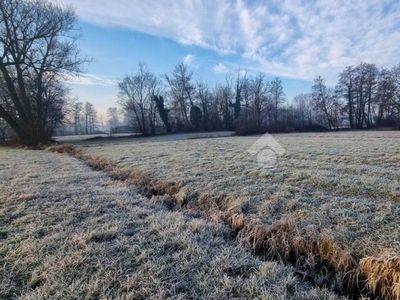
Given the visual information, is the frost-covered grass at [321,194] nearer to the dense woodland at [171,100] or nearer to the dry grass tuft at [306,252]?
the dry grass tuft at [306,252]

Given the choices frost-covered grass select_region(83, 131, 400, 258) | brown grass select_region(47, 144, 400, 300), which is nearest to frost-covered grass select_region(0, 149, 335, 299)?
brown grass select_region(47, 144, 400, 300)

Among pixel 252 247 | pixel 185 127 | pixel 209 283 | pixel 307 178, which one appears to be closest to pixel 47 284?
pixel 209 283

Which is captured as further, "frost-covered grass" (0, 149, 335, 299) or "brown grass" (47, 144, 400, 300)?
"brown grass" (47, 144, 400, 300)

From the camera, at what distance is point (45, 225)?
3.21 m

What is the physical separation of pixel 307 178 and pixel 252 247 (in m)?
3.27

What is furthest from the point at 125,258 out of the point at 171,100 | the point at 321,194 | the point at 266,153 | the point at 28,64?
the point at 171,100

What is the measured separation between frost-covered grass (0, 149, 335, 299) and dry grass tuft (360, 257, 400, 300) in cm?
56

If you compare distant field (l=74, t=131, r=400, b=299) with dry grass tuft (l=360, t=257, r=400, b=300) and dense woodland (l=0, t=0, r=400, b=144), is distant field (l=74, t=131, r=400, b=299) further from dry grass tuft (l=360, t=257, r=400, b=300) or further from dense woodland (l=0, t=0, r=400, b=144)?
dense woodland (l=0, t=0, r=400, b=144)

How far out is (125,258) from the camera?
2.41 m

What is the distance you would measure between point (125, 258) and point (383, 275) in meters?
2.51

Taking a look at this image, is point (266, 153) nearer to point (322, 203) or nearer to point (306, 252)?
point (322, 203)

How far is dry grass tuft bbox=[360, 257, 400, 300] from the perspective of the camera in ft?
6.62

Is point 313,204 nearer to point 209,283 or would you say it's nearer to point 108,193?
point 209,283

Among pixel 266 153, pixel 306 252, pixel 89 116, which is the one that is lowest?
pixel 306 252
